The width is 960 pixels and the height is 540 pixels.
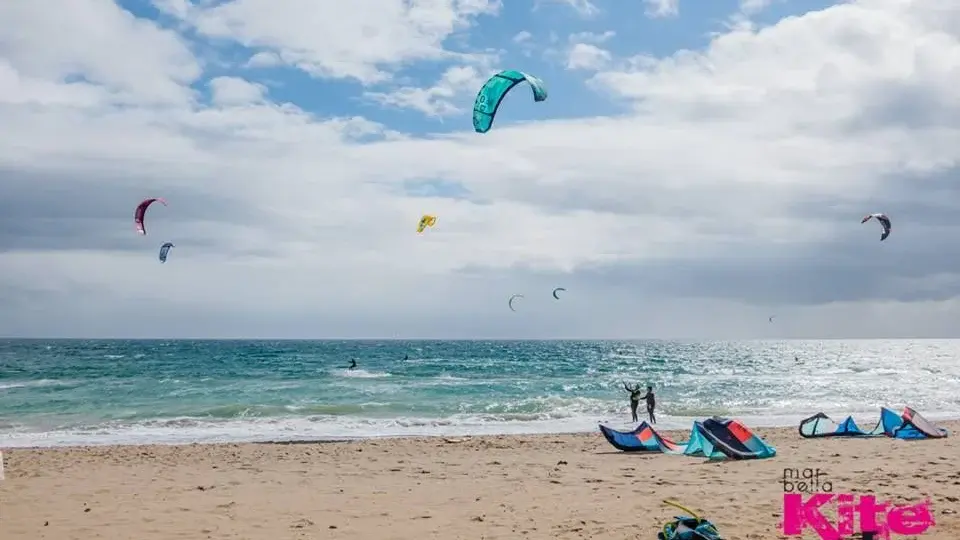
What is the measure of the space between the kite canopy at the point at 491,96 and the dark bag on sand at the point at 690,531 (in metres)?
6.63

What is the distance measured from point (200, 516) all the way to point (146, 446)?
7427 millimetres

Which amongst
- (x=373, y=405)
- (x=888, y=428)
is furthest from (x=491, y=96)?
(x=373, y=405)

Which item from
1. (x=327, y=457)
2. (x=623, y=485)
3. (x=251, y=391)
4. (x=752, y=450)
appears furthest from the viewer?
(x=251, y=391)

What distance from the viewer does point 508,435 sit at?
54.3ft

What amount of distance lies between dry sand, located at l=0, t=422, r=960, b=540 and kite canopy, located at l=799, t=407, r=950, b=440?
806 mm

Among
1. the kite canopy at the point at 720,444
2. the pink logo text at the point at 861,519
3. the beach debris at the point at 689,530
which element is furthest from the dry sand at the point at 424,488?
the beach debris at the point at 689,530

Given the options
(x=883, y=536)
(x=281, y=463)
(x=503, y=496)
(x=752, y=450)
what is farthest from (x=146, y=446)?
(x=883, y=536)

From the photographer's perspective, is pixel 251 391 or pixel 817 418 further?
pixel 251 391

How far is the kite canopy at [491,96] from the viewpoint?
11469mm

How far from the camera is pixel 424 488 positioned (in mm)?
10094

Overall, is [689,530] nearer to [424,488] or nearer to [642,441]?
[424,488]

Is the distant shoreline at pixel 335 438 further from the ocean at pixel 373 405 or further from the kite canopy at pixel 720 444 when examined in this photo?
the kite canopy at pixel 720 444

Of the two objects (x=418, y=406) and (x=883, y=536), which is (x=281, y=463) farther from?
(x=418, y=406)
